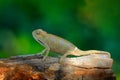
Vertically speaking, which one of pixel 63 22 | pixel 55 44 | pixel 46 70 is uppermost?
pixel 63 22

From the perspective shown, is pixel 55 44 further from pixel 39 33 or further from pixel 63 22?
pixel 63 22

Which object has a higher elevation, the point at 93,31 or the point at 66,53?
the point at 93,31

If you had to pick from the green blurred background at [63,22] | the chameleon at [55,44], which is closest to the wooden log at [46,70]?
the chameleon at [55,44]

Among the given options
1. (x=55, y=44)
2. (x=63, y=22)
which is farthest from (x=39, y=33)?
(x=63, y=22)

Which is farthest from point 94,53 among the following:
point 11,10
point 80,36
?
point 11,10

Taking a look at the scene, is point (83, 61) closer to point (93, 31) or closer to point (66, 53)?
point (66, 53)

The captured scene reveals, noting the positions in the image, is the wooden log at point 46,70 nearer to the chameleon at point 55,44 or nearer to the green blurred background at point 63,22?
the chameleon at point 55,44
